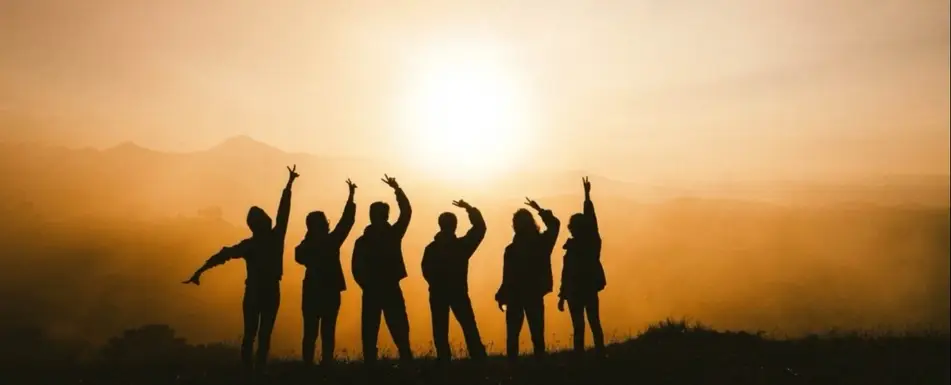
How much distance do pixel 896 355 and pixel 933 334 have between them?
4.76m

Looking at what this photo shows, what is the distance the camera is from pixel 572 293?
45.6 feet

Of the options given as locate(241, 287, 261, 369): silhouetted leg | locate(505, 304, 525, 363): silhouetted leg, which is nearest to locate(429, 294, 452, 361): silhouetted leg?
locate(505, 304, 525, 363): silhouetted leg

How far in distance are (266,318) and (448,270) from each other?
10.9 feet

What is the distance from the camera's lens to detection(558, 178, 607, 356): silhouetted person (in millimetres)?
13883

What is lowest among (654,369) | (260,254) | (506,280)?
(654,369)

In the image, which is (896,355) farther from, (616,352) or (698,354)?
(616,352)

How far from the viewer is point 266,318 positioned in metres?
12.4

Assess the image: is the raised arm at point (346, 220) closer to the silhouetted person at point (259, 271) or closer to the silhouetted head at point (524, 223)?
the silhouetted person at point (259, 271)

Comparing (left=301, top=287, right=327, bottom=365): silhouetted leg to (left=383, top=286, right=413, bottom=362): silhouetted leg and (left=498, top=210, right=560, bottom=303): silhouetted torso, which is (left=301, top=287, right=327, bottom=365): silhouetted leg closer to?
(left=383, top=286, right=413, bottom=362): silhouetted leg

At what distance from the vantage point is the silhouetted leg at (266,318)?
1238 cm

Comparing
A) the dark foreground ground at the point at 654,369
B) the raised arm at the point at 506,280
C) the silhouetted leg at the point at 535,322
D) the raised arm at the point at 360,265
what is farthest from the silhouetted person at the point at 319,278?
the silhouetted leg at the point at 535,322

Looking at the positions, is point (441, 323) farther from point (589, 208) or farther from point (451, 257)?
point (589, 208)

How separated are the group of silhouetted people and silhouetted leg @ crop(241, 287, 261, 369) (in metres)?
0.02

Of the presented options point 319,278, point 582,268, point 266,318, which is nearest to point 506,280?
point 582,268
